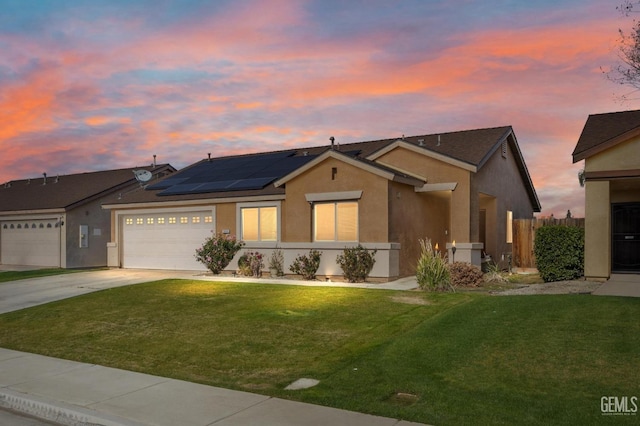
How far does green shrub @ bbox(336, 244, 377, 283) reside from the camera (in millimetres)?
18156

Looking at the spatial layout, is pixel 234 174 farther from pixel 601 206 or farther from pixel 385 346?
pixel 385 346

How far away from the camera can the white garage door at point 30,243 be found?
29.7 m

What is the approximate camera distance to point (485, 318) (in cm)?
1079

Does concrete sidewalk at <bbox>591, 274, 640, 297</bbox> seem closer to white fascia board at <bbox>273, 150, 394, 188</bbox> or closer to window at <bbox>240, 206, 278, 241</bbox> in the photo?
white fascia board at <bbox>273, 150, 394, 188</bbox>

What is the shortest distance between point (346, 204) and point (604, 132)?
385 inches

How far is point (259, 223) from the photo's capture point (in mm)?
21922

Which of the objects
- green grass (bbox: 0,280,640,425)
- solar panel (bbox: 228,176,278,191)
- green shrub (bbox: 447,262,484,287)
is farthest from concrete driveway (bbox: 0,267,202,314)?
green shrub (bbox: 447,262,484,287)

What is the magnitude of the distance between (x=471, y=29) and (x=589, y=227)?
7435 mm

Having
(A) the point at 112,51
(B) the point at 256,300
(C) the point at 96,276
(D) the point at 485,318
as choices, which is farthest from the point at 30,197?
(D) the point at 485,318

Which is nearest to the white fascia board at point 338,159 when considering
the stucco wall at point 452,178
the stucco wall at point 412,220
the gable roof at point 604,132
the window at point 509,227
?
the stucco wall at point 412,220

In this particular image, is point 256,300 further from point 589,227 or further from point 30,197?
point 30,197

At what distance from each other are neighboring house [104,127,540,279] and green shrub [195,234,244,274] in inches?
35.9

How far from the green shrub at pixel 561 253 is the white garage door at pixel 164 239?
13664 mm

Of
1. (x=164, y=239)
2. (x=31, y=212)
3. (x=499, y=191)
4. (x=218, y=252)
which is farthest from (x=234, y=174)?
(x=31, y=212)
